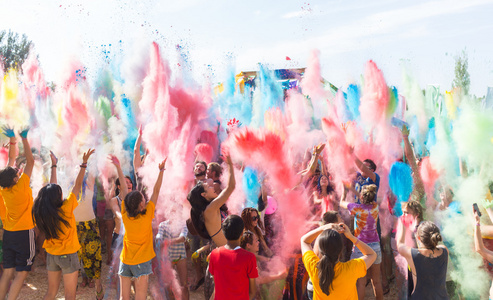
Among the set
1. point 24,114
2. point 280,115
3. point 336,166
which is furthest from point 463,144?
point 24,114

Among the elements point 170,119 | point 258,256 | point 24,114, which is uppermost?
point 24,114

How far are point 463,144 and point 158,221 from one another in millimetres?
3305

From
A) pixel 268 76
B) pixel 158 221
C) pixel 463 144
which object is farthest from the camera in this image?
pixel 268 76

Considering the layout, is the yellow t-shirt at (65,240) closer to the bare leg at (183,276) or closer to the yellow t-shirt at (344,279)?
the bare leg at (183,276)

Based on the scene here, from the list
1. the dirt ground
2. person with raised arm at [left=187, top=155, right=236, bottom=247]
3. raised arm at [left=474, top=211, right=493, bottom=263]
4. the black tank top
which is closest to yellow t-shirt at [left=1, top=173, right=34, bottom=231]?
the dirt ground

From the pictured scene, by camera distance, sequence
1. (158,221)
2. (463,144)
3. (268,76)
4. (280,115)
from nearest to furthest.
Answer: (463,144)
(158,221)
(280,115)
(268,76)

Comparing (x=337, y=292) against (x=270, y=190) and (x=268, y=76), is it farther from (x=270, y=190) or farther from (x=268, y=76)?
(x=268, y=76)

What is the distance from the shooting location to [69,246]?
390cm

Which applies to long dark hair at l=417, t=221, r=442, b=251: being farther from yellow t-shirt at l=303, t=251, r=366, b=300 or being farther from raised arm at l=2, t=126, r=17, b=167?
raised arm at l=2, t=126, r=17, b=167

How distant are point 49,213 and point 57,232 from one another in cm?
20

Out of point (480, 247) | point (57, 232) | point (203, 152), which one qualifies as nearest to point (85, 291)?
point (57, 232)

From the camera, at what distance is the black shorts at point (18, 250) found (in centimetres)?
428

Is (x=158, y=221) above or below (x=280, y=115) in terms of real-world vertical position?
below

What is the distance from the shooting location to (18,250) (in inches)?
169
